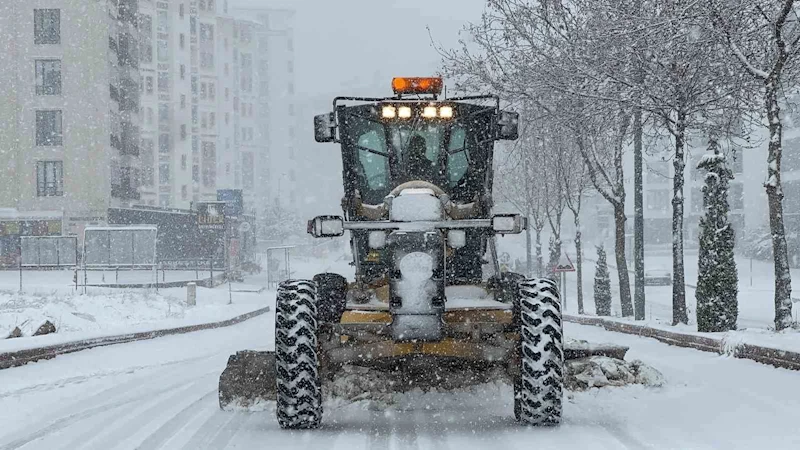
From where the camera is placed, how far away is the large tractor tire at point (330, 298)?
887 centimetres

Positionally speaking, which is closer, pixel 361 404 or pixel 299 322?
pixel 299 322

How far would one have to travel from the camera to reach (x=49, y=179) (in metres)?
63.0

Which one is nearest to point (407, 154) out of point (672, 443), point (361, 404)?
point (361, 404)

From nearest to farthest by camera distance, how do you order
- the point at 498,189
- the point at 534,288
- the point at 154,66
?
the point at 534,288 < the point at 498,189 < the point at 154,66

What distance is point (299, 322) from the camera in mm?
7547

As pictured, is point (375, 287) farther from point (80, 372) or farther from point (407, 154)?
point (80, 372)

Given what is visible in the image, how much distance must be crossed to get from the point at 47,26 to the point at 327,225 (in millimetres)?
60383

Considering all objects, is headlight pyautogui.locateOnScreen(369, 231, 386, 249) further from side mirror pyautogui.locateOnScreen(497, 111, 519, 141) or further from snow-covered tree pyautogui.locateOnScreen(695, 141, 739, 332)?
snow-covered tree pyautogui.locateOnScreen(695, 141, 739, 332)

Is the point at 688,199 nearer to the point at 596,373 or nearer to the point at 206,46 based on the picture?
the point at 206,46

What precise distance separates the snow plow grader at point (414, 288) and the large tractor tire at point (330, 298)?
0.04 ft

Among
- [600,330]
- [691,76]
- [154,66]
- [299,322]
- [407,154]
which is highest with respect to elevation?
[154,66]

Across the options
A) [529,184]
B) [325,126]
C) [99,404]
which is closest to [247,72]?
[529,184]

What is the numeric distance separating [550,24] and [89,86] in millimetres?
46802

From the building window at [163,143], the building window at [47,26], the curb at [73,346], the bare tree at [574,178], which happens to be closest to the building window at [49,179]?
the building window at [47,26]
